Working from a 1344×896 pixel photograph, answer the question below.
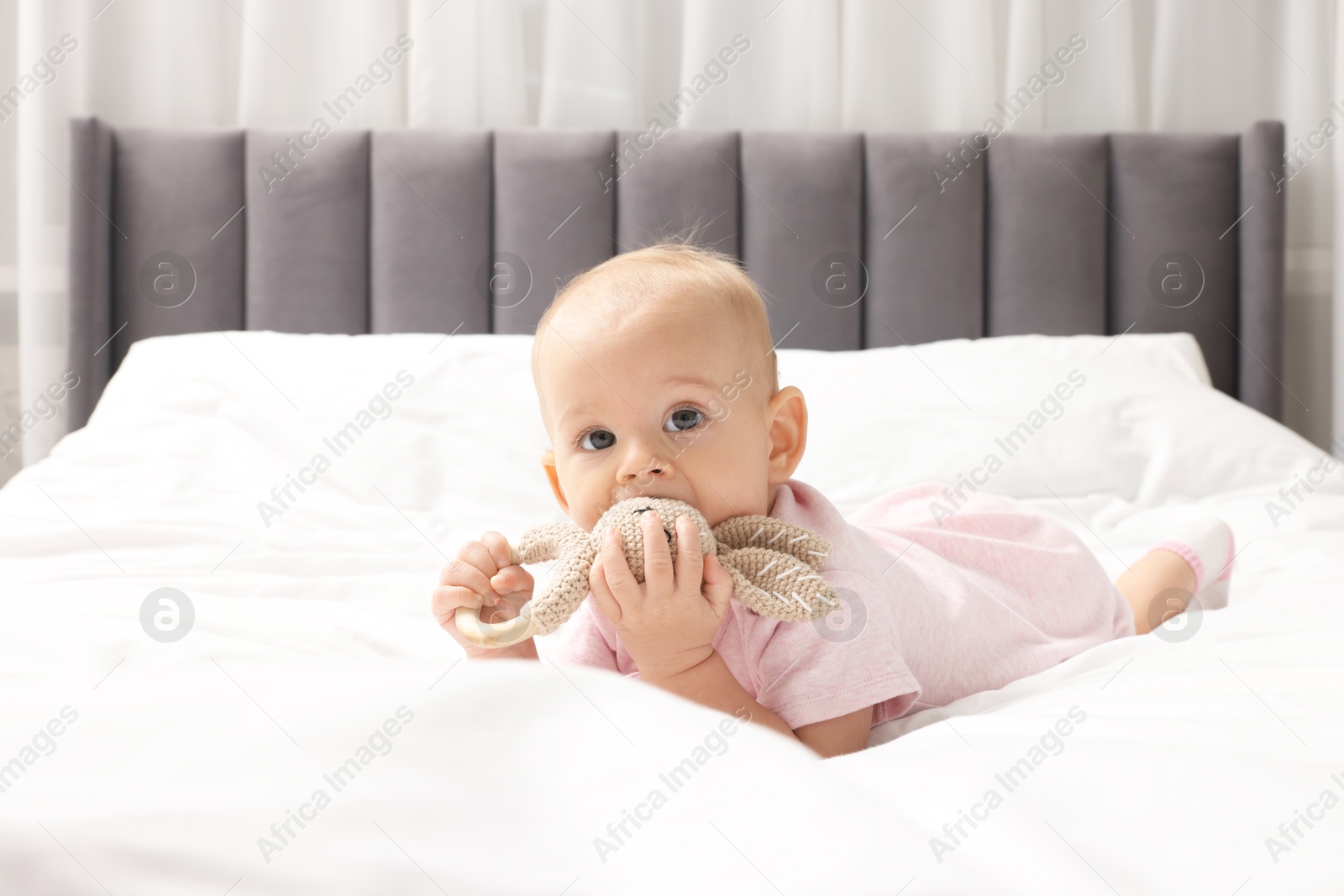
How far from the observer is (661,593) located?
0.69 metres

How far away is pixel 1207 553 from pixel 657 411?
2.57 ft

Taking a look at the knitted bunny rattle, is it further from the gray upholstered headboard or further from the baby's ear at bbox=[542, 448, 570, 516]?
the gray upholstered headboard

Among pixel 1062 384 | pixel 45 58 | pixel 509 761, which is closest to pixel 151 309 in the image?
pixel 45 58

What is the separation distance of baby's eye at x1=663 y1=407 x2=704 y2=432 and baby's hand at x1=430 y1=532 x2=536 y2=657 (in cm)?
17

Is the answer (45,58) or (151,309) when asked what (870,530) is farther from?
(45,58)

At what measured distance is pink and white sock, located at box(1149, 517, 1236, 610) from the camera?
1161 mm

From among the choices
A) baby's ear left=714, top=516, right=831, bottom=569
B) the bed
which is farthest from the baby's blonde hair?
the bed

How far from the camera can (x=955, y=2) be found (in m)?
2.26

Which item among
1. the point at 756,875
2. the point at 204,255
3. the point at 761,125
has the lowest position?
the point at 756,875

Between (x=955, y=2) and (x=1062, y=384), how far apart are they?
3.47ft

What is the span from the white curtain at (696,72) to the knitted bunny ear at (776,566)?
1.73 meters

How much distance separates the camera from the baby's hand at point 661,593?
2.26 feet

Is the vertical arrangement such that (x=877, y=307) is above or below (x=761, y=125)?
below

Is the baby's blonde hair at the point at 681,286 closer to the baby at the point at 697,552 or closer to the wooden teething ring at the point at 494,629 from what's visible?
the baby at the point at 697,552
